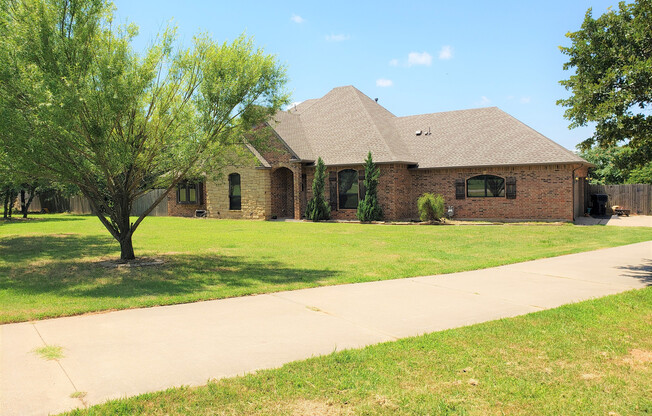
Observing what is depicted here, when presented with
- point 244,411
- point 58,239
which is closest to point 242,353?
point 244,411

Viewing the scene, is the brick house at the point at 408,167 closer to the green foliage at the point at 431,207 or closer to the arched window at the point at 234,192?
the arched window at the point at 234,192

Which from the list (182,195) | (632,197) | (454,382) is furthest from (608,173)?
(454,382)

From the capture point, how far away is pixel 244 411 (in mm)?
3533

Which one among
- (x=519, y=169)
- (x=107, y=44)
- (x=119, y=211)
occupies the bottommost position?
(x=119, y=211)

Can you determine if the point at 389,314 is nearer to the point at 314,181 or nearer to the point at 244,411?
the point at 244,411

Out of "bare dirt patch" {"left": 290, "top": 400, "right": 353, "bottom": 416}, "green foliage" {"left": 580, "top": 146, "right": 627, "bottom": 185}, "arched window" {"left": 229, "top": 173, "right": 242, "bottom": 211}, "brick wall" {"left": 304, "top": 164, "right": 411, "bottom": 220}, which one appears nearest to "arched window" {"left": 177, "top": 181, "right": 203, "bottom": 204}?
"arched window" {"left": 229, "top": 173, "right": 242, "bottom": 211}

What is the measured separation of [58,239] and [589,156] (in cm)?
4960

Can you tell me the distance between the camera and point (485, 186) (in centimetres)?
2438

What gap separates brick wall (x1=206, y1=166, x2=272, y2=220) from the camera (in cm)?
2758

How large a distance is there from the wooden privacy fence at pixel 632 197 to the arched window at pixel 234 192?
22.4m

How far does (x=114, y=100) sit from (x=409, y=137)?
21.5 metres

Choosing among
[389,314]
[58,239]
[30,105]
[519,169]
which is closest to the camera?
[389,314]

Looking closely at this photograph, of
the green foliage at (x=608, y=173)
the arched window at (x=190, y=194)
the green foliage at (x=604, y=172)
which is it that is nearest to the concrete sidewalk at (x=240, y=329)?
the green foliage at (x=608, y=173)

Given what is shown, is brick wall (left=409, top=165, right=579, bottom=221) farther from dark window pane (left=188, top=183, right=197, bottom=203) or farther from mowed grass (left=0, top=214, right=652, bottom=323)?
dark window pane (left=188, top=183, right=197, bottom=203)
